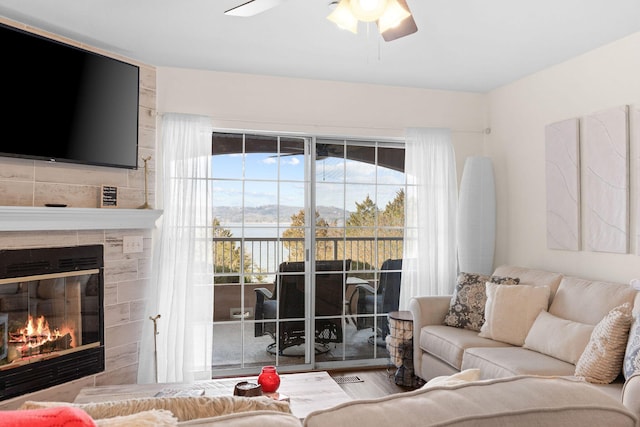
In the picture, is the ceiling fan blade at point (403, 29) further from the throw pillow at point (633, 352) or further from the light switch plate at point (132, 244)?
the light switch plate at point (132, 244)

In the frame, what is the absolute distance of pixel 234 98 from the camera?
13.7 feet

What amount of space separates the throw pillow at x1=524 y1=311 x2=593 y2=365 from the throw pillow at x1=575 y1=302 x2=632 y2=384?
0.21 meters

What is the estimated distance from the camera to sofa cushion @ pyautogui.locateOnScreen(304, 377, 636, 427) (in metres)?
0.94

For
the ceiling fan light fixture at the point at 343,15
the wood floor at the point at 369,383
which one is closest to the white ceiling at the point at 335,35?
the ceiling fan light fixture at the point at 343,15

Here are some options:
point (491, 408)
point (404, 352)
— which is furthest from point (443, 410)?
point (404, 352)

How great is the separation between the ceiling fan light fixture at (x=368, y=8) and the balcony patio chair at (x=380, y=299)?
2.79m

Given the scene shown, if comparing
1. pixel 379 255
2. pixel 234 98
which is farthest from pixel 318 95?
pixel 379 255

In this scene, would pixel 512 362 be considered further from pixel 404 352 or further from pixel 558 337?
pixel 404 352

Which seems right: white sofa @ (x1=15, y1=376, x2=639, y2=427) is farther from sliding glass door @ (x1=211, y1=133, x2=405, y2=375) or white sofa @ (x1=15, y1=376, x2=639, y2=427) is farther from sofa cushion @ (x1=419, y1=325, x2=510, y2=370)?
sliding glass door @ (x1=211, y1=133, x2=405, y2=375)

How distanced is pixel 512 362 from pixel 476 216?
176cm

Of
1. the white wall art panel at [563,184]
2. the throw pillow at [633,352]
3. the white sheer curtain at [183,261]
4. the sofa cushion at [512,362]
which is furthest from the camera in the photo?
the white sheer curtain at [183,261]

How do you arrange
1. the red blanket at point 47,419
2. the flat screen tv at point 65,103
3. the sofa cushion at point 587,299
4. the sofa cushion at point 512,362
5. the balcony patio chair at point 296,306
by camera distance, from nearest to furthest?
the red blanket at point 47,419, the sofa cushion at point 512,362, the sofa cushion at point 587,299, the flat screen tv at point 65,103, the balcony patio chair at point 296,306

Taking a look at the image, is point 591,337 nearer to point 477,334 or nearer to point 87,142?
point 477,334

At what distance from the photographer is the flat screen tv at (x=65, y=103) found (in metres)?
3.09
